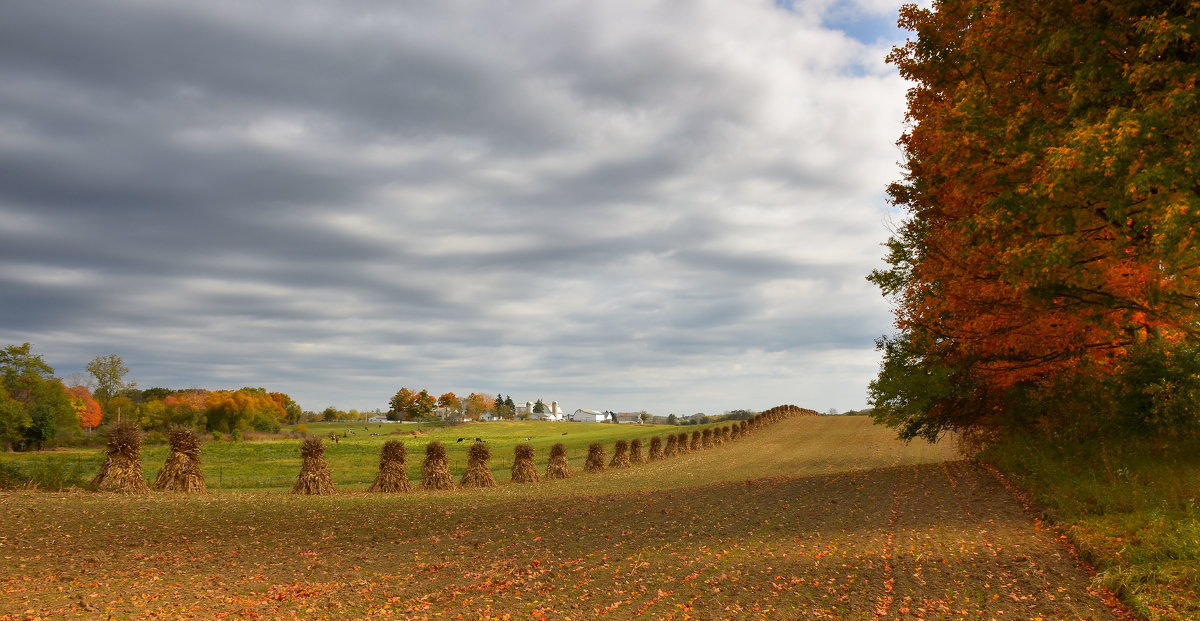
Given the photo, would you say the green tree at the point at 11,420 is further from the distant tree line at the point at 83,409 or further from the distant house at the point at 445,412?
the distant house at the point at 445,412

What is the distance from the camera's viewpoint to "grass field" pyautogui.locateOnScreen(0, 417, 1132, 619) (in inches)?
335

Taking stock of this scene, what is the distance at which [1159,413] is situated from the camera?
16438 millimetres

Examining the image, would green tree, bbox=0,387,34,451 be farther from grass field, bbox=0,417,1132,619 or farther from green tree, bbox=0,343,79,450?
grass field, bbox=0,417,1132,619

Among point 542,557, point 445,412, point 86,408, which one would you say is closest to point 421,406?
point 445,412

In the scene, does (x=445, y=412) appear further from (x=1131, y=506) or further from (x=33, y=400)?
(x=1131, y=506)

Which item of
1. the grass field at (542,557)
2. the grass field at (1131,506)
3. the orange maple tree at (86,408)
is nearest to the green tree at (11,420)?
the orange maple tree at (86,408)

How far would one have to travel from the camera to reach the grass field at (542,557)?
8516mm

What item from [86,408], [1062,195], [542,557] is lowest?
[542,557]

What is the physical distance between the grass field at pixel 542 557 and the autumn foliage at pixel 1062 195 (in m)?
4.27

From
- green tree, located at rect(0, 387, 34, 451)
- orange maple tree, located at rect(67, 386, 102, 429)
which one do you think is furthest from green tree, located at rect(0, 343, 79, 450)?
orange maple tree, located at rect(67, 386, 102, 429)

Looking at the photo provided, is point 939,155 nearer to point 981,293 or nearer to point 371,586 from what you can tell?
point 981,293

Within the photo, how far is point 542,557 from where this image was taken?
1191cm

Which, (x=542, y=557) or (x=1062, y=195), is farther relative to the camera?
(x=542, y=557)

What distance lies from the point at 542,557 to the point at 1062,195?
34.7ft
